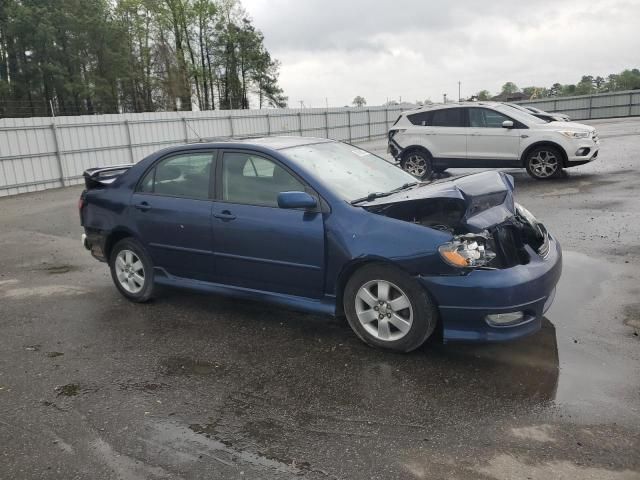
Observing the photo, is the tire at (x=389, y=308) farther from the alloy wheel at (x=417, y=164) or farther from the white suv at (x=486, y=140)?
the alloy wheel at (x=417, y=164)

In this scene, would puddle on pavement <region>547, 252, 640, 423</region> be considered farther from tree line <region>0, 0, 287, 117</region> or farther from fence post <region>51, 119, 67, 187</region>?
tree line <region>0, 0, 287, 117</region>

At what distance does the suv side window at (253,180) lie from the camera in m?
4.51

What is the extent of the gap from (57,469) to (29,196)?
1482cm

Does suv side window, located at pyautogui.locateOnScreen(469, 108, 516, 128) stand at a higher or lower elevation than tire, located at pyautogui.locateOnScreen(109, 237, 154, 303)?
higher

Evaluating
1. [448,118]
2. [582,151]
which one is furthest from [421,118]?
[582,151]

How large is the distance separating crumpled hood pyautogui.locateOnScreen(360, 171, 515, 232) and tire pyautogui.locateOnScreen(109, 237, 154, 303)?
2.41 m

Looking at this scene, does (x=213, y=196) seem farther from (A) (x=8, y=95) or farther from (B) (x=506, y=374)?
(A) (x=8, y=95)

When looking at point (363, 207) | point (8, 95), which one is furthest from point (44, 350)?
point (8, 95)

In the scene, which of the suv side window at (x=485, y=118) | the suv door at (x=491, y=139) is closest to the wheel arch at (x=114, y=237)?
the suv door at (x=491, y=139)

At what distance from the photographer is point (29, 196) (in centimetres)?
1580

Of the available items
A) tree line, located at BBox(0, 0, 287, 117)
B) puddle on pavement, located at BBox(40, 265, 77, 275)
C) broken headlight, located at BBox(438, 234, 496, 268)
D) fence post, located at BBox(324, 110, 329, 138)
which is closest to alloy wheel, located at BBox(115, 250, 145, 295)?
puddle on pavement, located at BBox(40, 265, 77, 275)

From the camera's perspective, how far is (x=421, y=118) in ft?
41.2

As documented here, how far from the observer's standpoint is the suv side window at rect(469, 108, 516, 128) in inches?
455

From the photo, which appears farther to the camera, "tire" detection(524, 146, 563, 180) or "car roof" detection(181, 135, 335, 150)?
"tire" detection(524, 146, 563, 180)
